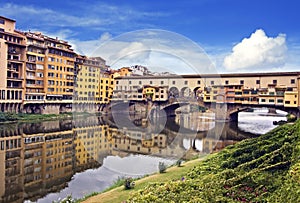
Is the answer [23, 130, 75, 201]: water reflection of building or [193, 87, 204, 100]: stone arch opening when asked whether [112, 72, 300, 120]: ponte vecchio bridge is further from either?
[23, 130, 75, 201]: water reflection of building

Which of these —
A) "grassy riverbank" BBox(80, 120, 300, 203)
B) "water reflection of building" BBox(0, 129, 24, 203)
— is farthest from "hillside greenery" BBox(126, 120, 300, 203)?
"water reflection of building" BBox(0, 129, 24, 203)

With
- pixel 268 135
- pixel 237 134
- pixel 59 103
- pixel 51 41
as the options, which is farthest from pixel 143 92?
pixel 268 135

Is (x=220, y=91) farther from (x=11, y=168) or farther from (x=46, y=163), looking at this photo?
(x=11, y=168)

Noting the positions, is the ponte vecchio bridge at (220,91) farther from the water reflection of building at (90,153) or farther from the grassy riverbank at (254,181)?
the grassy riverbank at (254,181)

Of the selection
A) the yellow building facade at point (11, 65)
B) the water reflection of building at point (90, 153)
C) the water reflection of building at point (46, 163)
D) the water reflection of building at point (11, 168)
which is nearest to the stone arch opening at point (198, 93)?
the water reflection of building at point (90, 153)

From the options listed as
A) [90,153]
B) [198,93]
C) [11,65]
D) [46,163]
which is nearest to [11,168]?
[46,163]
